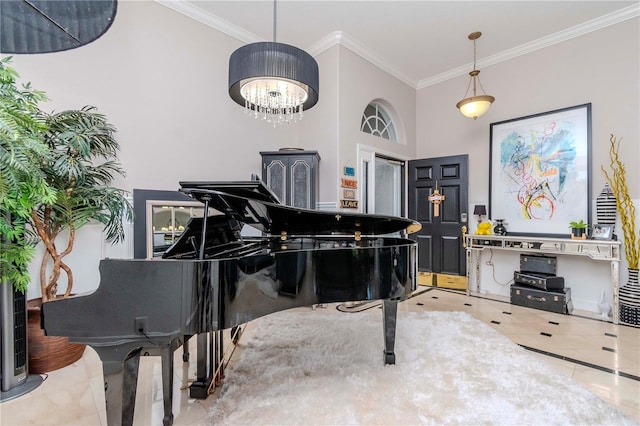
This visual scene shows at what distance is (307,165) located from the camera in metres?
3.70

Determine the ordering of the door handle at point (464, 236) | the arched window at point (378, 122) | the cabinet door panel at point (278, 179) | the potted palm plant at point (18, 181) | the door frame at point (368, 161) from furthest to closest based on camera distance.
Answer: the arched window at point (378, 122) < the door handle at point (464, 236) < the door frame at point (368, 161) < the cabinet door panel at point (278, 179) < the potted palm plant at point (18, 181)

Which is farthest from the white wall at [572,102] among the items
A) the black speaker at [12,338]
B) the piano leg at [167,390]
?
the black speaker at [12,338]

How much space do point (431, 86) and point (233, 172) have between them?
3.90 metres

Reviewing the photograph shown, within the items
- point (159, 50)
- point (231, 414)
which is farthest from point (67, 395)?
point (159, 50)

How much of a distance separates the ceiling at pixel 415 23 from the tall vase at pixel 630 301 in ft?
10.3

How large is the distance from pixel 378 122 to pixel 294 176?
6.76 ft

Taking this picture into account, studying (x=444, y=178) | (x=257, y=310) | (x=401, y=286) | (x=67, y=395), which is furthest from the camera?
(x=444, y=178)

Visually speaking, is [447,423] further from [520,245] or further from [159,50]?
[159,50]

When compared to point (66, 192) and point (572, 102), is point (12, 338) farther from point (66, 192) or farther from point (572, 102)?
point (572, 102)

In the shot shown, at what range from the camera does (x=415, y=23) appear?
3.68 m

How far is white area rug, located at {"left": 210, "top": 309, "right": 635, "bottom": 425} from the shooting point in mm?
1633

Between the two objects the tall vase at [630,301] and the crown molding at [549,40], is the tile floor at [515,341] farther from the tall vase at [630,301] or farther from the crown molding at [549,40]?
the crown molding at [549,40]

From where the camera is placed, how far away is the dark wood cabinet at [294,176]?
3.70 meters

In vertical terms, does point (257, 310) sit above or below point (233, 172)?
below
